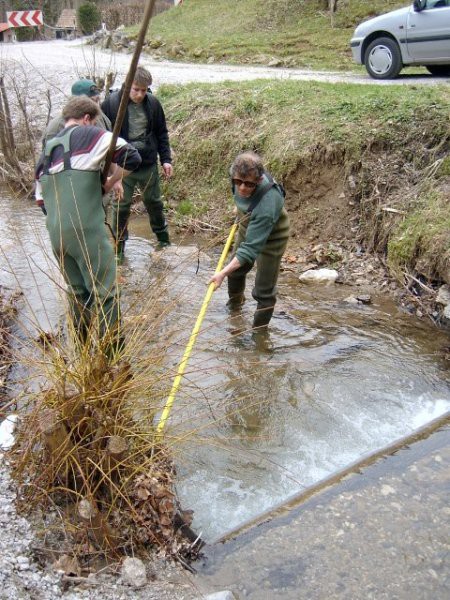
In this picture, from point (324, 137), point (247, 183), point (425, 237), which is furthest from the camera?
point (324, 137)

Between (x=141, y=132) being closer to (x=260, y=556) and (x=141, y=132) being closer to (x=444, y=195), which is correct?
(x=444, y=195)

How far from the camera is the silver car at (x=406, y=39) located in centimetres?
1016

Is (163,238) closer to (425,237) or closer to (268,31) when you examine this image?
(425,237)

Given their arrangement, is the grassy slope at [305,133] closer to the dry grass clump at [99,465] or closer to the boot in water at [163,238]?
the boot in water at [163,238]

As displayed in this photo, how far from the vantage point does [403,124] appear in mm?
7176

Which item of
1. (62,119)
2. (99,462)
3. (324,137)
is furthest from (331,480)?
(324,137)

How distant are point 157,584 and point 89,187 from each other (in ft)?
7.48

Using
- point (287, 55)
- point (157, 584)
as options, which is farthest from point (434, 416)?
point (287, 55)

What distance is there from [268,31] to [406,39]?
11.2 metres

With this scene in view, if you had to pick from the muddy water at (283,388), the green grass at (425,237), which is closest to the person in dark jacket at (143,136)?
the muddy water at (283,388)

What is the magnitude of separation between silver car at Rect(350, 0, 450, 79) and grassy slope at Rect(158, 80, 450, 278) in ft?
7.64

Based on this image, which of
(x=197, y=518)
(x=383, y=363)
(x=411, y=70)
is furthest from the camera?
(x=411, y=70)

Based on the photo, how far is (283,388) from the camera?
4746 mm

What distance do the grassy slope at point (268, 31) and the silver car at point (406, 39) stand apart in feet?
11.4
